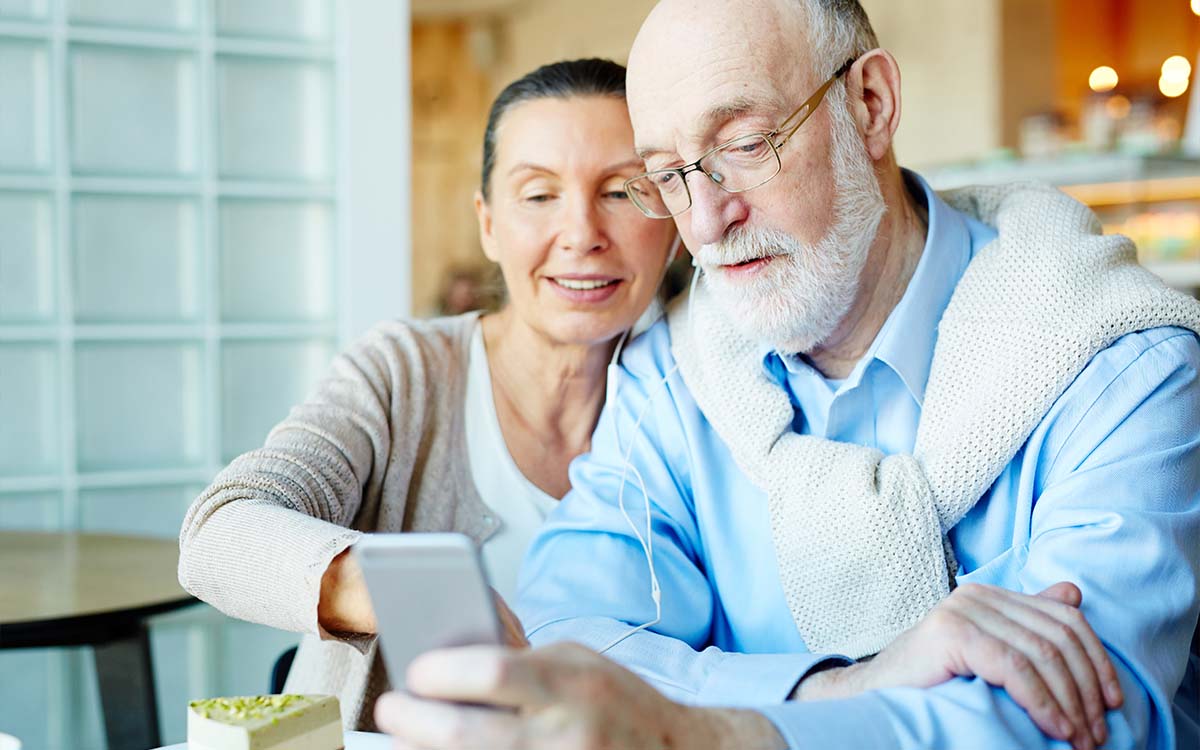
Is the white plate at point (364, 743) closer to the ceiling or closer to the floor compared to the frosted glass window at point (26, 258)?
closer to the floor

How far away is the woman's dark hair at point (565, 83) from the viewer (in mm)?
1683

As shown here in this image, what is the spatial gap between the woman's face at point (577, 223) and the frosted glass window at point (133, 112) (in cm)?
124

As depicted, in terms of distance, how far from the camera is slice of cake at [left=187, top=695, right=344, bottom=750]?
0.99m

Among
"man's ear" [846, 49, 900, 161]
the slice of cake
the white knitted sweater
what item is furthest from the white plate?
"man's ear" [846, 49, 900, 161]

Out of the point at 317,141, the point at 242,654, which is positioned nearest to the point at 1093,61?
the point at 317,141

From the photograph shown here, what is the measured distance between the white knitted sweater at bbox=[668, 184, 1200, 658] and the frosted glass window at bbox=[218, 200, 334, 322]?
1658 mm

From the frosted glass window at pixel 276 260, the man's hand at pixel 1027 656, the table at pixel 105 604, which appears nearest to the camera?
the man's hand at pixel 1027 656

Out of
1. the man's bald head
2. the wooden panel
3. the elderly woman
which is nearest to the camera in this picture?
the man's bald head

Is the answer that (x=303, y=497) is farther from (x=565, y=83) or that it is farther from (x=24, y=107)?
(x=24, y=107)

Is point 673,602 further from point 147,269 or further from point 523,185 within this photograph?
point 147,269

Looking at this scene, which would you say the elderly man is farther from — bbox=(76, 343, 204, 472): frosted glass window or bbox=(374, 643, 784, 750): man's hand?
bbox=(76, 343, 204, 472): frosted glass window

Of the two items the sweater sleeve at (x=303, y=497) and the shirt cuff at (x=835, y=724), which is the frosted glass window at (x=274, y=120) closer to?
the sweater sleeve at (x=303, y=497)

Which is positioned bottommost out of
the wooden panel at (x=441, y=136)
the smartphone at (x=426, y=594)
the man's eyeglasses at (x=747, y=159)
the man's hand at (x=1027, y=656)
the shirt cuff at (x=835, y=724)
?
the shirt cuff at (x=835, y=724)

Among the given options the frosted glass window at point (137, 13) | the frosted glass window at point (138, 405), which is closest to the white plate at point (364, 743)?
the frosted glass window at point (138, 405)
